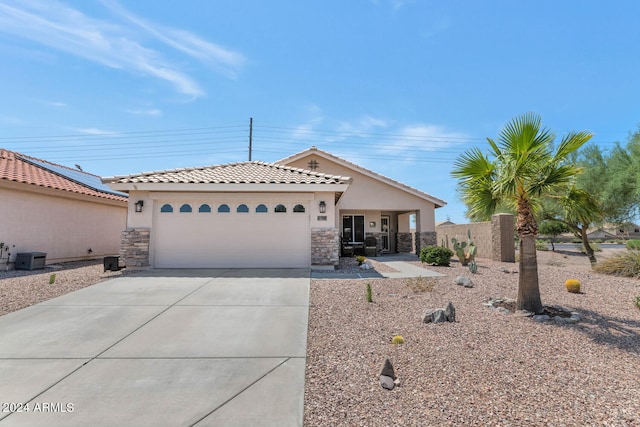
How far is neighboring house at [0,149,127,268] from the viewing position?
11922mm

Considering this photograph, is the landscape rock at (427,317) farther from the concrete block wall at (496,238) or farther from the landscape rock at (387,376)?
the concrete block wall at (496,238)

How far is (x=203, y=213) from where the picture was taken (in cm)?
1135

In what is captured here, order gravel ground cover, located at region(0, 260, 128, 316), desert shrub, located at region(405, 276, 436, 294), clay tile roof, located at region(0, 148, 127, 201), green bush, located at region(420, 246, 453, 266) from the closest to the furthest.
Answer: gravel ground cover, located at region(0, 260, 128, 316)
desert shrub, located at region(405, 276, 436, 294)
green bush, located at region(420, 246, 453, 266)
clay tile roof, located at region(0, 148, 127, 201)

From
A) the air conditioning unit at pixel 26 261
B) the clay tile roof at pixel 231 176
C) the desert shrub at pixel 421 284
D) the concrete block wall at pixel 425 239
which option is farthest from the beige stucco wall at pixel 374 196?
the air conditioning unit at pixel 26 261

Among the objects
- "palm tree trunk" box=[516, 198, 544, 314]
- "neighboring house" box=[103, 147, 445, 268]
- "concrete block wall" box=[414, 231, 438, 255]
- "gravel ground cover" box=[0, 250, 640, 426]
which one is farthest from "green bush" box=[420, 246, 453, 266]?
"palm tree trunk" box=[516, 198, 544, 314]

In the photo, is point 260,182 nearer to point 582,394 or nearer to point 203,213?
point 203,213

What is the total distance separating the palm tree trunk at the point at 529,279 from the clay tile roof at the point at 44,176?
661 inches

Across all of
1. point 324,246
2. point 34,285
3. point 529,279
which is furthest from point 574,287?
point 34,285

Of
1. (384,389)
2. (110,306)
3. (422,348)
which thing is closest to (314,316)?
(422,348)

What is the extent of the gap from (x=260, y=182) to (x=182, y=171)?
3.96 metres

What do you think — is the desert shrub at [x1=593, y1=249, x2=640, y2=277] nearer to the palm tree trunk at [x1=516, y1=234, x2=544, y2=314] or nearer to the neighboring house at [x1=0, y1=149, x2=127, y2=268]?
the palm tree trunk at [x1=516, y1=234, x2=544, y2=314]

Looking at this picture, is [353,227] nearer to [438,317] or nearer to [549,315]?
[549,315]

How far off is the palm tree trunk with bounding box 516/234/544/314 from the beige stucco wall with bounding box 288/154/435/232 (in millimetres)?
11416

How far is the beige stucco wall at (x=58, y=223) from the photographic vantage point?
39.1 feet
